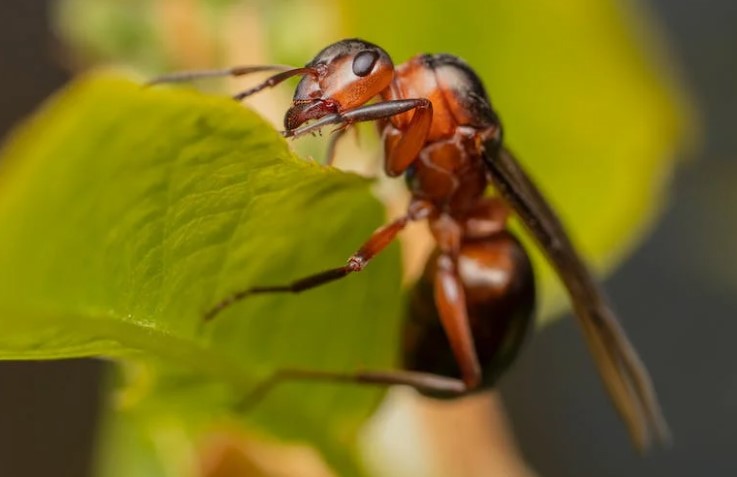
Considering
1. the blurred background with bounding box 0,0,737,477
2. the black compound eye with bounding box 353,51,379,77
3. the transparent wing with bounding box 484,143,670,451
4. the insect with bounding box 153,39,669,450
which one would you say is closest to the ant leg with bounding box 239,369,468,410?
the insect with bounding box 153,39,669,450

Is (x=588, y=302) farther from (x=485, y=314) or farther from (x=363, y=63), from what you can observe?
(x=363, y=63)

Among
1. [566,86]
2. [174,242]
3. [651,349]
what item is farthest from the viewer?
[651,349]

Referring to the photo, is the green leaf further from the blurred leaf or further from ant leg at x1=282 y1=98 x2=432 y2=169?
the blurred leaf

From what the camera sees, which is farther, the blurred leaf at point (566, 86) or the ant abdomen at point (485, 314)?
the blurred leaf at point (566, 86)

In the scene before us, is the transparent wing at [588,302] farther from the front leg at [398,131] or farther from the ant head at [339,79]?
the ant head at [339,79]

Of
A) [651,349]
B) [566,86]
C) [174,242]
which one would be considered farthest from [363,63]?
[651,349]

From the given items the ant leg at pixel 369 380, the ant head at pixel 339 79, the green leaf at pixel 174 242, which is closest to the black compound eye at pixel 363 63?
the ant head at pixel 339 79

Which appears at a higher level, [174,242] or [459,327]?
[174,242]
